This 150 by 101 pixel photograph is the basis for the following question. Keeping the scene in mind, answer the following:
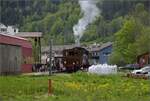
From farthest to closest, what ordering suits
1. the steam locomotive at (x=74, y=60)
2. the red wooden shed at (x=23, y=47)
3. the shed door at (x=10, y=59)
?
the steam locomotive at (x=74, y=60) → the red wooden shed at (x=23, y=47) → the shed door at (x=10, y=59)

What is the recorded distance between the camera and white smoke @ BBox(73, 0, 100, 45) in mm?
152050

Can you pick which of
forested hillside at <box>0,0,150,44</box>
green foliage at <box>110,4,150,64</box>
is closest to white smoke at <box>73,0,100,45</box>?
forested hillside at <box>0,0,150,44</box>

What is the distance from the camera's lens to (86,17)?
545ft

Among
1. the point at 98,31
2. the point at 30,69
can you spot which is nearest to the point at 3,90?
the point at 30,69

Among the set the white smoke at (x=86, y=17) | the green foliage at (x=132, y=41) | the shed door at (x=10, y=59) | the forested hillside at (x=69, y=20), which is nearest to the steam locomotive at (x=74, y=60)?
the green foliage at (x=132, y=41)

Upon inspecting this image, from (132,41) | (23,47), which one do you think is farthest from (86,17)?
(23,47)

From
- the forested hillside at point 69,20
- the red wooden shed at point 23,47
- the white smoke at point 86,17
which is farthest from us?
the white smoke at point 86,17

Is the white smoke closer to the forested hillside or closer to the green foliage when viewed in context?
the forested hillside

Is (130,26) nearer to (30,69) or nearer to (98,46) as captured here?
(30,69)

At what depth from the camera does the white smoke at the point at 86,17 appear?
15205cm

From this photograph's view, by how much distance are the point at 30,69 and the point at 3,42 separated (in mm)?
16566

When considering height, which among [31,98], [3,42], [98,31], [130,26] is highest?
[98,31]

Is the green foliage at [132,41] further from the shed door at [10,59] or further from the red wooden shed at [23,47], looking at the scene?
the shed door at [10,59]

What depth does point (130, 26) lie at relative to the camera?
72.9 metres
